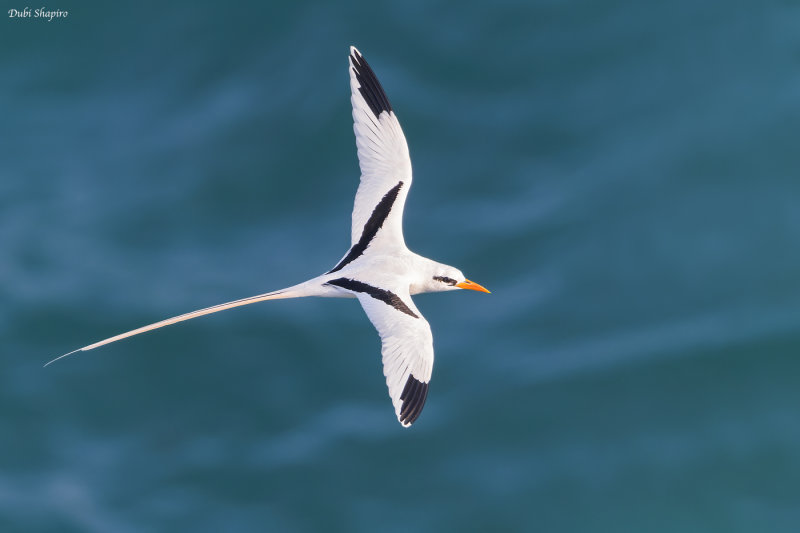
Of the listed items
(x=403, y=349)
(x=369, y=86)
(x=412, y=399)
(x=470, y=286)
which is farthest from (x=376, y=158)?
(x=412, y=399)

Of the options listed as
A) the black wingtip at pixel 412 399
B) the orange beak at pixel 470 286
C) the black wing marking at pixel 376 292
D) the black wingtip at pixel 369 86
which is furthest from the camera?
the black wingtip at pixel 369 86

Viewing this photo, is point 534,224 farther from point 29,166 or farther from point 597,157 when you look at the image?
point 29,166

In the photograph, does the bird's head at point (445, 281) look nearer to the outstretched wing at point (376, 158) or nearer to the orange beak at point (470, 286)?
the orange beak at point (470, 286)

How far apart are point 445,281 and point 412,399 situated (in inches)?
102

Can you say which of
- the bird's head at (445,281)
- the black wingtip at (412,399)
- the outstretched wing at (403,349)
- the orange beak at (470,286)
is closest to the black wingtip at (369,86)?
the bird's head at (445,281)

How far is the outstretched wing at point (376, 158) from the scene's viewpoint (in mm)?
15930

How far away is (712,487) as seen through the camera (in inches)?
585

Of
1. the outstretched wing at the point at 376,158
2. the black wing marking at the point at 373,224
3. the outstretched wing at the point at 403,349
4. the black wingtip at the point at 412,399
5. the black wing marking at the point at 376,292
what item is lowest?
the black wingtip at the point at 412,399

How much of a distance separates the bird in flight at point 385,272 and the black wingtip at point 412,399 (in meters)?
0.01

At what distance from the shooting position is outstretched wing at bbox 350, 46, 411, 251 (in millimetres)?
15930

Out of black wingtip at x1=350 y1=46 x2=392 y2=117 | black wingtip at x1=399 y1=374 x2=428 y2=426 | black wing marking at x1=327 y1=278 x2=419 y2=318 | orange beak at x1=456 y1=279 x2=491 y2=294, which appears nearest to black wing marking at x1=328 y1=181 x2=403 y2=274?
black wing marking at x1=327 y1=278 x2=419 y2=318

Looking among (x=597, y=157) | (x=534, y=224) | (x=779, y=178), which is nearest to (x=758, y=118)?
(x=779, y=178)

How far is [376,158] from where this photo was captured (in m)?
16.3

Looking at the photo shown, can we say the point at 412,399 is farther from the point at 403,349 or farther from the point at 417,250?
the point at 417,250
